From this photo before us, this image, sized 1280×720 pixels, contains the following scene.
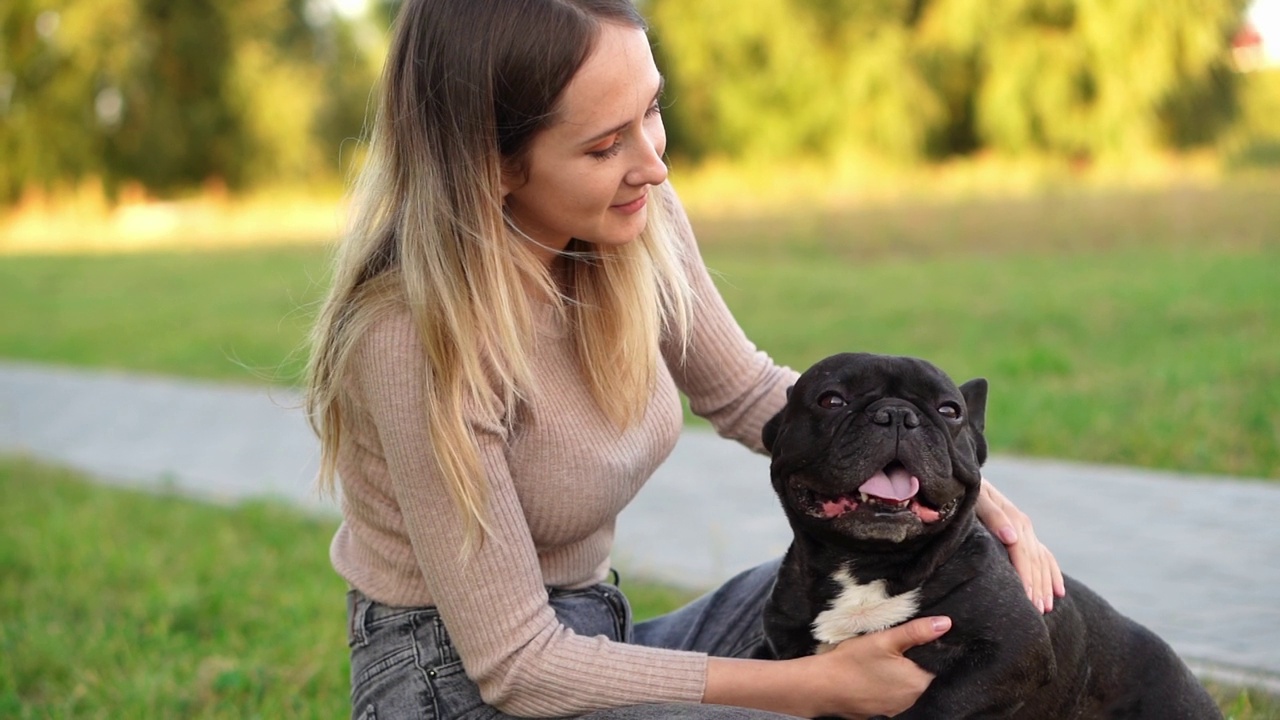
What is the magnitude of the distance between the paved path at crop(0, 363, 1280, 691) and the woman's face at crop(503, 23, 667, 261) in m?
0.83

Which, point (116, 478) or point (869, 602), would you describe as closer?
point (869, 602)

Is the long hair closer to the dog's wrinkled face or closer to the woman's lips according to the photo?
the woman's lips

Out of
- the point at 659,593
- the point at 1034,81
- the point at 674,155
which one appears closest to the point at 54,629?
the point at 659,593

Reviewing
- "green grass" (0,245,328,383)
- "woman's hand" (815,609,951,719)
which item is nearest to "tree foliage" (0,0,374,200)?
"green grass" (0,245,328,383)

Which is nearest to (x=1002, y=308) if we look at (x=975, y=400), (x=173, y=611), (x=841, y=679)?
(x=173, y=611)

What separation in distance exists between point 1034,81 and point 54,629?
22.3 metres

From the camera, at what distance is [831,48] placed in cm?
2808

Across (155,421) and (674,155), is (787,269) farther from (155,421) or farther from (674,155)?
(674,155)

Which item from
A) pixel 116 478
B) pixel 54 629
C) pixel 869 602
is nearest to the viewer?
pixel 869 602

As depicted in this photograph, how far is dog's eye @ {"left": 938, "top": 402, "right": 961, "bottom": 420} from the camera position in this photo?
8.33 feet

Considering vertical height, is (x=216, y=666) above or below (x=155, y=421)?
above

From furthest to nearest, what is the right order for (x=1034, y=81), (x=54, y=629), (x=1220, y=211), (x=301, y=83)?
(x=301, y=83), (x=1034, y=81), (x=1220, y=211), (x=54, y=629)

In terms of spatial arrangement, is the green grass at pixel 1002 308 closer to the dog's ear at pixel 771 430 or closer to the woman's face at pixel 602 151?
the woman's face at pixel 602 151

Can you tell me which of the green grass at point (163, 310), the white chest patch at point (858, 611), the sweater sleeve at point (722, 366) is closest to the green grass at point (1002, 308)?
the green grass at point (163, 310)
